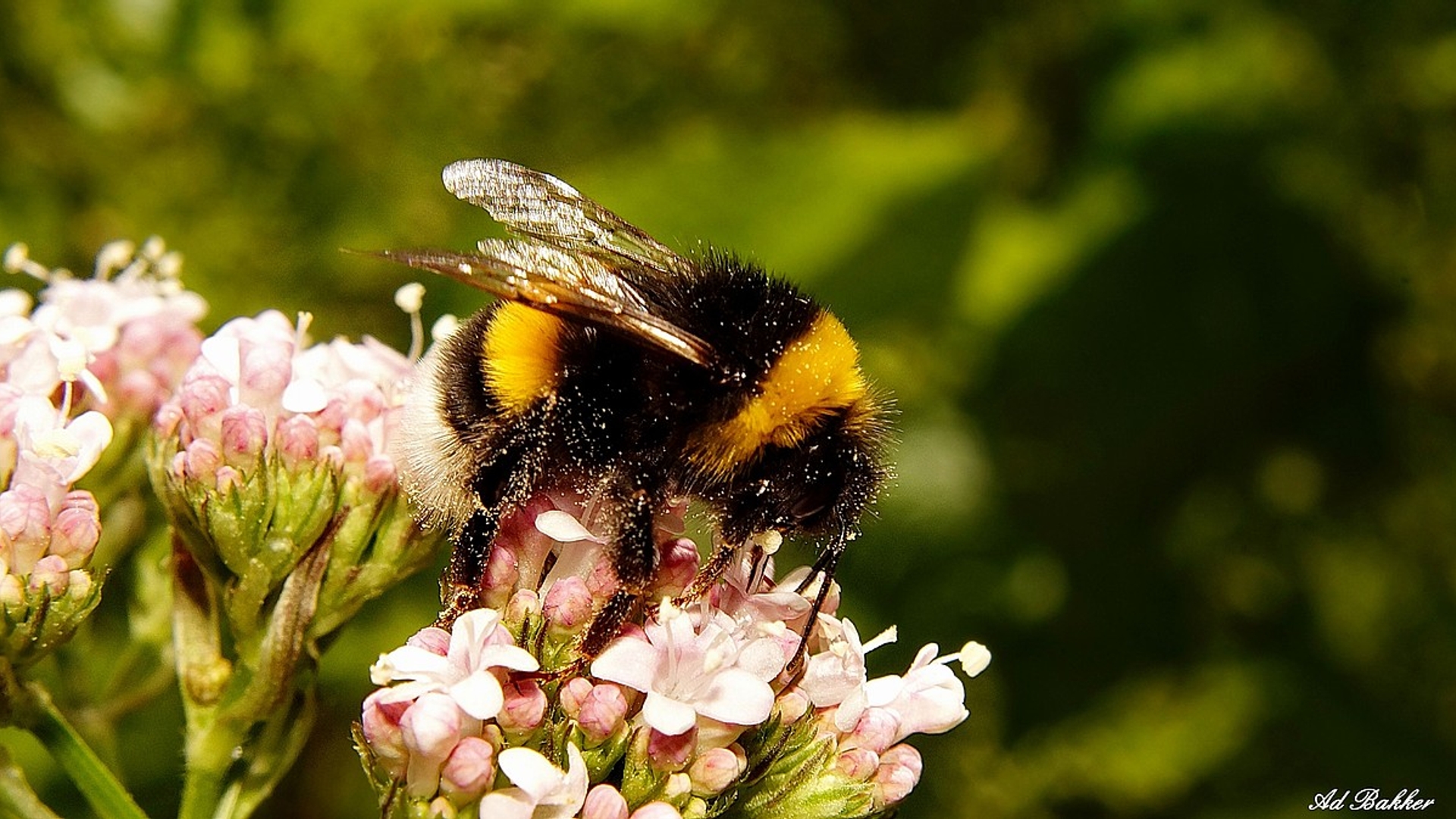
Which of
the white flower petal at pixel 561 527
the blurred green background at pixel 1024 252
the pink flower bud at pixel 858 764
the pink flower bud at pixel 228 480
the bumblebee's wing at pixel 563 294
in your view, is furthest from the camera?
the blurred green background at pixel 1024 252

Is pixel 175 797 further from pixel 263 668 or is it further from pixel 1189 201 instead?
pixel 1189 201

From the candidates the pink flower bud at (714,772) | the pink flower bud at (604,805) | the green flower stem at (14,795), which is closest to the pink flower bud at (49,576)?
the green flower stem at (14,795)

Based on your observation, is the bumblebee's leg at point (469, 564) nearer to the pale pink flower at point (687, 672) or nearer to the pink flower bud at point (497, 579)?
the pink flower bud at point (497, 579)

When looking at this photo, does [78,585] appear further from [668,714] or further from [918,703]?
[918,703]

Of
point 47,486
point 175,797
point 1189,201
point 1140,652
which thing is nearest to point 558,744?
point 47,486

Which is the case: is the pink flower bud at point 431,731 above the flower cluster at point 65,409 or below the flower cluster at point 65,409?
below
